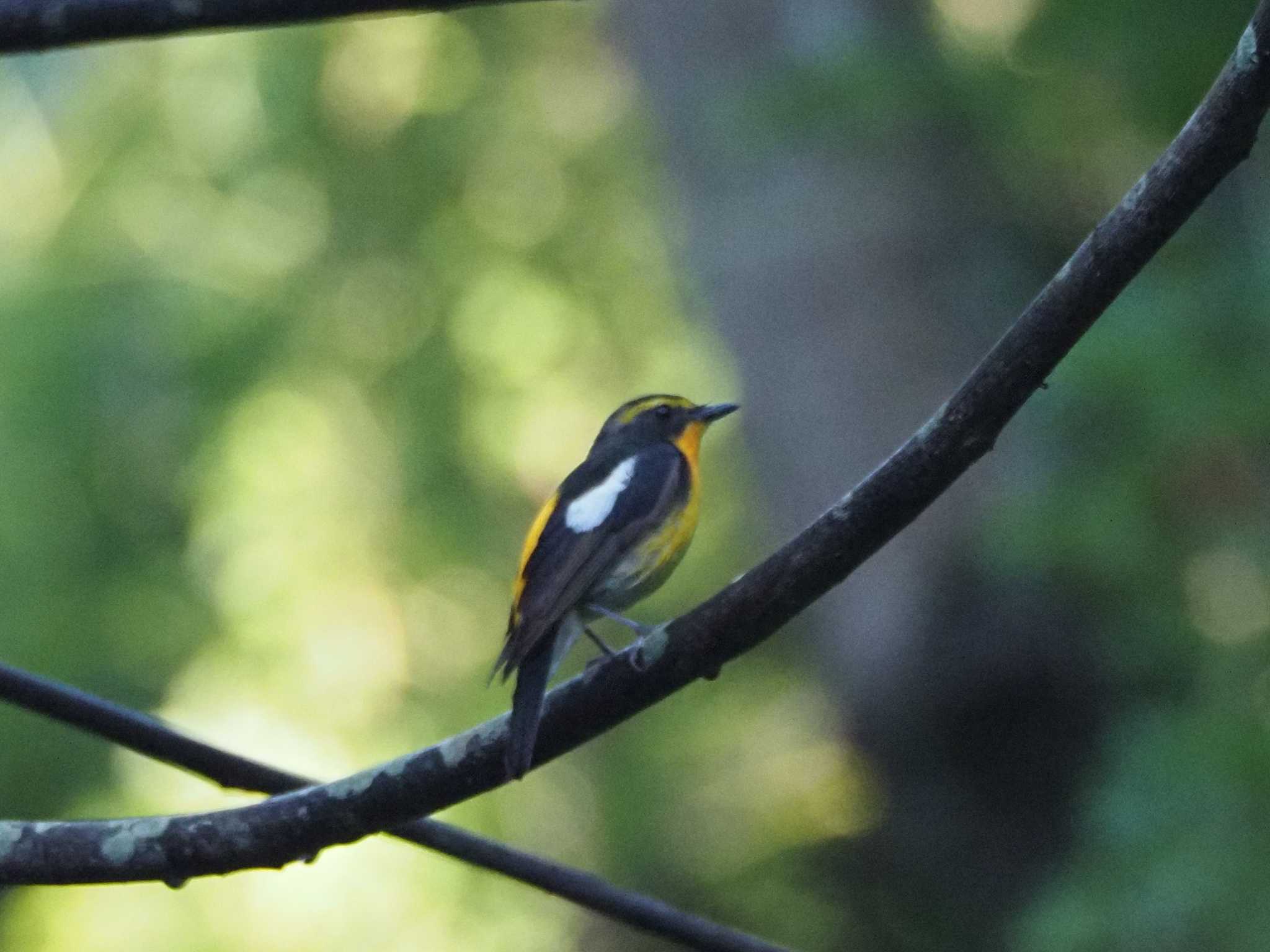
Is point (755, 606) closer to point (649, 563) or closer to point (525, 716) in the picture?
point (525, 716)

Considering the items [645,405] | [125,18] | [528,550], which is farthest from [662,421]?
[125,18]

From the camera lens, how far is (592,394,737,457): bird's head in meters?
3.78

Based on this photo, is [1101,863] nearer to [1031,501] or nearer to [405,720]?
[1031,501]

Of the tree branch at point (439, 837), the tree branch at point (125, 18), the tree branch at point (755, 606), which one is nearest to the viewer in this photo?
the tree branch at point (755, 606)

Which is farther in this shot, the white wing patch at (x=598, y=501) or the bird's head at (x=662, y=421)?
the bird's head at (x=662, y=421)

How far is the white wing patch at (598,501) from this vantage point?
3.27 m

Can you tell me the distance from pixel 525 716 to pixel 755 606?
428 mm

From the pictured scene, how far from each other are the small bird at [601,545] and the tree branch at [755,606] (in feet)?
1.86

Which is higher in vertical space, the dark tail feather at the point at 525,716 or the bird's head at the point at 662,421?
the bird's head at the point at 662,421

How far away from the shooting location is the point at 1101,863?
477 centimetres

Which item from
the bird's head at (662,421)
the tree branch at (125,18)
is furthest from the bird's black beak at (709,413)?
the tree branch at (125,18)

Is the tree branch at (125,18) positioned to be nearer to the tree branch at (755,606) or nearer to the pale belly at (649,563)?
the tree branch at (755,606)

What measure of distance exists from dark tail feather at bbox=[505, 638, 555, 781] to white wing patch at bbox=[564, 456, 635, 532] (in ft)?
2.02

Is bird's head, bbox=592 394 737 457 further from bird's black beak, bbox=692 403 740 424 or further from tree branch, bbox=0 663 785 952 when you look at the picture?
tree branch, bbox=0 663 785 952
